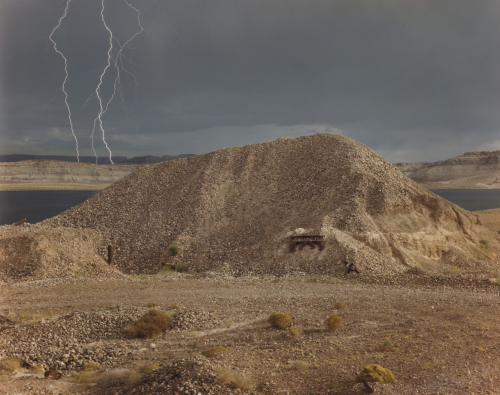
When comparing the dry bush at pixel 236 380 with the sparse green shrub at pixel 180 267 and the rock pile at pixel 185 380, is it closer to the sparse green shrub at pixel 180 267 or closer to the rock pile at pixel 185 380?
the rock pile at pixel 185 380

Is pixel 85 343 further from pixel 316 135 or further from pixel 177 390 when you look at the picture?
pixel 316 135

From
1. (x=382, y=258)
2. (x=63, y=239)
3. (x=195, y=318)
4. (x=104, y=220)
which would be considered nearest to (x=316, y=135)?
(x=382, y=258)

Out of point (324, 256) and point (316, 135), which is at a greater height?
point (316, 135)

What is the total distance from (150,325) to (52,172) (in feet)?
664

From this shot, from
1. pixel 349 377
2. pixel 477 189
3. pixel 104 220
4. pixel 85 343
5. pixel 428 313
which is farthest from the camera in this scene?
pixel 477 189

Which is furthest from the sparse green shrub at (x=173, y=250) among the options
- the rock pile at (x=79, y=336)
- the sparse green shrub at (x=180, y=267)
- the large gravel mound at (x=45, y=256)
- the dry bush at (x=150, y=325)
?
the dry bush at (x=150, y=325)

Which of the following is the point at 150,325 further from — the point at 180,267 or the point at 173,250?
the point at 173,250

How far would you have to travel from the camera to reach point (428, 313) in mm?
13109

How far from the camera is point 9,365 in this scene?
373 inches

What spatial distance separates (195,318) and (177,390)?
5658 mm

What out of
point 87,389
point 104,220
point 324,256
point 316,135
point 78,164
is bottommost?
point 87,389

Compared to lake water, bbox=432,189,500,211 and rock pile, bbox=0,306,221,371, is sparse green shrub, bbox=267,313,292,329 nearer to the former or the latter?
rock pile, bbox=0,306,221,371

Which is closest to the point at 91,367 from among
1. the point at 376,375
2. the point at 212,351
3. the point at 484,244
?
the point at 212,351

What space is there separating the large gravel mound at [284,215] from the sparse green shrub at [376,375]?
1254 cm
